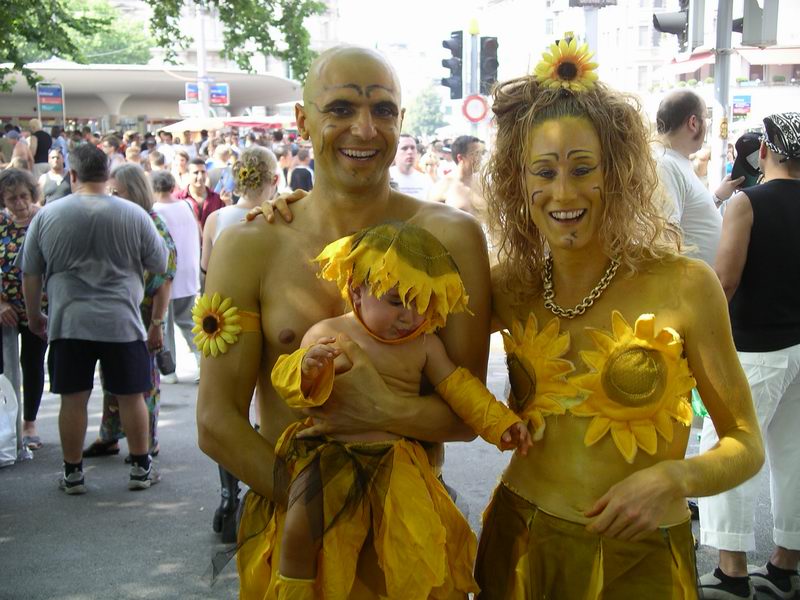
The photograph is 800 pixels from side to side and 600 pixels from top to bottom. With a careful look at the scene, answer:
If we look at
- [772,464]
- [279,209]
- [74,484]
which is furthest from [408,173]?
[279,209]

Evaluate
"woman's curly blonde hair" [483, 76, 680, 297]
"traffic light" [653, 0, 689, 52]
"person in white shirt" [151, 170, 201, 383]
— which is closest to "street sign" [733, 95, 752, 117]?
"traffic light" [653, 0, 689, 52]

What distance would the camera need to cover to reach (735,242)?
4.42m

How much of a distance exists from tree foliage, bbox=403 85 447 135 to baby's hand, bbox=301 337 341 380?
12524 centimetres

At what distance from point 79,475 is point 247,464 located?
3810 millimetres

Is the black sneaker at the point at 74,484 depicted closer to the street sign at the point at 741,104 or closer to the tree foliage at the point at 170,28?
the tree foliage at the point at 170,28

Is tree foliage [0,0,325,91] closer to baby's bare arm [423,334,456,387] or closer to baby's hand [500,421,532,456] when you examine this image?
baby's bare arm [423,334,456,387]

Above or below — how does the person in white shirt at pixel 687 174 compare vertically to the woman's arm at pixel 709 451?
above

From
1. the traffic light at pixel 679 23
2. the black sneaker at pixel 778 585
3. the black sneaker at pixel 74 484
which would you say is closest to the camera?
the black sneaker at pixel 778 585

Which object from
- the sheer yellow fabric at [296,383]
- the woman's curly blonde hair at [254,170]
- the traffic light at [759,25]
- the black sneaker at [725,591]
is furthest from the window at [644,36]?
the sheer yellow fabric at [296,383]

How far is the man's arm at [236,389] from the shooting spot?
8.14 feet

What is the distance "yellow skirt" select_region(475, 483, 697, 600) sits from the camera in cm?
224

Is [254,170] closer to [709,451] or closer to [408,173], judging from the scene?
[408,173]

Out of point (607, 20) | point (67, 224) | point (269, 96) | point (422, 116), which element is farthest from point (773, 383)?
point (422, 116)

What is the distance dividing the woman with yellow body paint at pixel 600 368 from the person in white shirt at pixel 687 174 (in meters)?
2.60
